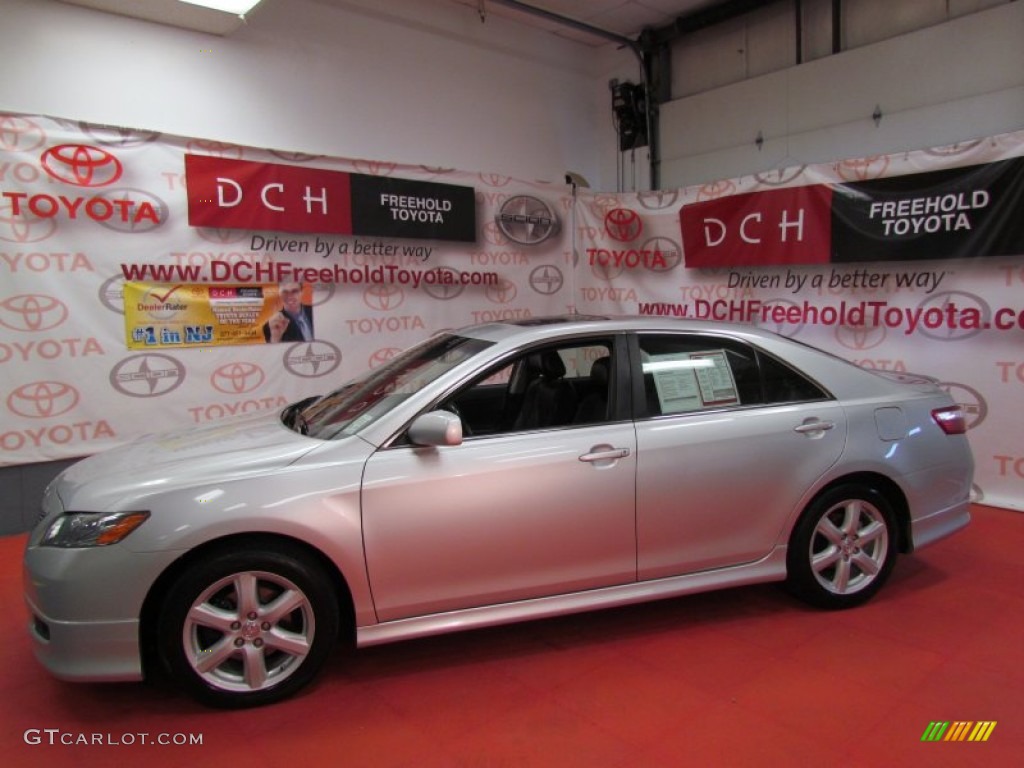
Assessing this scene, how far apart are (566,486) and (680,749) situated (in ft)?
3.13

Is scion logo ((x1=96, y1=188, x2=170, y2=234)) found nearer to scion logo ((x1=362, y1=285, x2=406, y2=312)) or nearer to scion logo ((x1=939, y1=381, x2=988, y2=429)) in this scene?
scion logo ((x1=362, y1=285, x2=406, y2=312))

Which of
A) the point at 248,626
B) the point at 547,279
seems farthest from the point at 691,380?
the point at 547,279

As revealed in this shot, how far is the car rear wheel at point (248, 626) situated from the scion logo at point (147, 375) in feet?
9.45

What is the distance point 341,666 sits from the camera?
8.82 ft

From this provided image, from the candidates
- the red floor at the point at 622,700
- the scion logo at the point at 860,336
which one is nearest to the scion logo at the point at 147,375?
the red floor at the point at 622,700

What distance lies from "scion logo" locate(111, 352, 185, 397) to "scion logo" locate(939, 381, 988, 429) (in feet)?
18.0

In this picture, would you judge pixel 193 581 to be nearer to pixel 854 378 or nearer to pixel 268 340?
pixel 854 378

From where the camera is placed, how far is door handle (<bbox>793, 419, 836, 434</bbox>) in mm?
2938

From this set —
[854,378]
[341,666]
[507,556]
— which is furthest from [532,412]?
[854,378]

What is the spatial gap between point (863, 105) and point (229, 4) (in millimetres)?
5095

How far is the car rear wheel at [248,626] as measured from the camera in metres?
2.24

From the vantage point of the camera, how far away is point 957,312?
4.75 m

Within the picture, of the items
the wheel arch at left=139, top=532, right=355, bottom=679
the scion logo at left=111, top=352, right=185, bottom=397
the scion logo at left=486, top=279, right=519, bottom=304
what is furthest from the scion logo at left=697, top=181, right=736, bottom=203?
the wheel arch at left=139, top=532, right=355, bottom=679

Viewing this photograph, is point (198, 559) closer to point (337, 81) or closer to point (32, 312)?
point (32, 312)
